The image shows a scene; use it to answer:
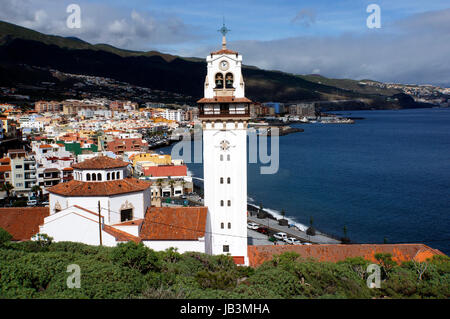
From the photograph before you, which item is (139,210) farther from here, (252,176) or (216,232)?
(252,176)

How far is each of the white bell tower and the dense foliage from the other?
502 cm

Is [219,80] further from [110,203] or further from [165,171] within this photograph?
[165,171]

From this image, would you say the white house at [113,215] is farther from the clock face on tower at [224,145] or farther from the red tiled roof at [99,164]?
the clock face on tower at [224,145]

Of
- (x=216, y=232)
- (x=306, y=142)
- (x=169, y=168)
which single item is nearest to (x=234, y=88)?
(x=216, y=232)

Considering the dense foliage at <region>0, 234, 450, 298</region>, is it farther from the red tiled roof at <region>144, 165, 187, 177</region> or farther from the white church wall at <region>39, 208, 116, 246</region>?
the red tiled roof at <region>144, 165, 187, 177</region>

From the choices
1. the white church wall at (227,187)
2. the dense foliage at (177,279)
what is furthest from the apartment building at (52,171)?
the dense foliage at (177,279)

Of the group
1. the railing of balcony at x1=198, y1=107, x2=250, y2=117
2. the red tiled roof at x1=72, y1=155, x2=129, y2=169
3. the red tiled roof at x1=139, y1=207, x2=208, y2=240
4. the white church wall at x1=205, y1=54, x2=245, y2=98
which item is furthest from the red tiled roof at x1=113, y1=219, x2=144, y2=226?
A: the white church wall at x1=205, y1=54, x2=245, y2=98

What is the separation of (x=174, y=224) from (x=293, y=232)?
1469cm

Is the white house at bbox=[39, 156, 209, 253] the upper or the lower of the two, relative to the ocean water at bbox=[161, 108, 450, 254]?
upper

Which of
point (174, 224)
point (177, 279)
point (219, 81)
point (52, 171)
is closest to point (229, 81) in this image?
point (219, 81)

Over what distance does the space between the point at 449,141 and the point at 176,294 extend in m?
93.3

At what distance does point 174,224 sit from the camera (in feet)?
57.2

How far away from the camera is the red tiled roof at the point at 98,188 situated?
17266 mm

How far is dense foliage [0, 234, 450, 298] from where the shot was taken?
9.70 metres
